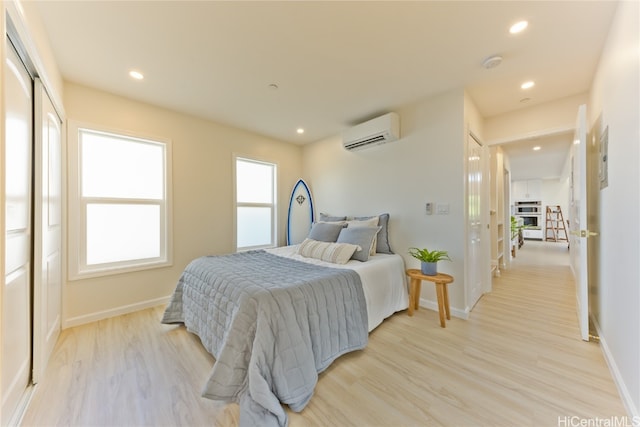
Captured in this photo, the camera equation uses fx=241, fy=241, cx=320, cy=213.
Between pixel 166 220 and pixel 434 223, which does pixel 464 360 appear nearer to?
pixel 434 223

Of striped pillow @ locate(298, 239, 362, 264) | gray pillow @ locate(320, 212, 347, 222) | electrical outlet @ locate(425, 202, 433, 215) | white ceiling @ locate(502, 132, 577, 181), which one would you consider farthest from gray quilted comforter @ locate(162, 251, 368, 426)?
white ceiling @ locate(502, 132, 577, 181)

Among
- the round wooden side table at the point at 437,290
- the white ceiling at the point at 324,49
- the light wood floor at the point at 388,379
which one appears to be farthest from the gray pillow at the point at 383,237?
the white ceiling at the point at 324,49

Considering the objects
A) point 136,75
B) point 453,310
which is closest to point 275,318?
point 453,310

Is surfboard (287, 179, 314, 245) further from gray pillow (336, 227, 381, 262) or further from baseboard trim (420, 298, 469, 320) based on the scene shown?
baseboard trim (420, 298, 469, 320)

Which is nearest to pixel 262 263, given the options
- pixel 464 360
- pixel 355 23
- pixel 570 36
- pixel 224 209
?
pixel 224 209

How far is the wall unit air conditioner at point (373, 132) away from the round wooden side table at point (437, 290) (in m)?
1.68

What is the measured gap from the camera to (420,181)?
2.89m

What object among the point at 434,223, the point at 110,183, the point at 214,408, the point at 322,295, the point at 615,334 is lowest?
the point at 214,408

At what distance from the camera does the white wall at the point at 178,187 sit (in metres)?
2.51

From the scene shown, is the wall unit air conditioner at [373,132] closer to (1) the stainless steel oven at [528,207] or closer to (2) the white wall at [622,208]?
(2) the white wall at [622,208]

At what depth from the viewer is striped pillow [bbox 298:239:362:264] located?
8.32 ft

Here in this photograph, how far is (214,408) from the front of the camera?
4.62 feet

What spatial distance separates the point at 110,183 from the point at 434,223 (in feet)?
12.2

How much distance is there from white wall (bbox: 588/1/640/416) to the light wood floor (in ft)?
0.77
